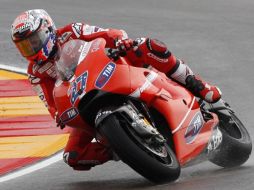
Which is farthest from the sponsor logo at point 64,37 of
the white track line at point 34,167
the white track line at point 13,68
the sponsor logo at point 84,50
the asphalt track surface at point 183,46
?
the white track line at point 13,68

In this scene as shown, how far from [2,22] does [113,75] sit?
321 inches

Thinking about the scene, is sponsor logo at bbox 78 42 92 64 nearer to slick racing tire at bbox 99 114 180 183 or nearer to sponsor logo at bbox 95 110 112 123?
sponsor logo at bbox 95 110 112 123

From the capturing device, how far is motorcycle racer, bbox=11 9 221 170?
26.3ft

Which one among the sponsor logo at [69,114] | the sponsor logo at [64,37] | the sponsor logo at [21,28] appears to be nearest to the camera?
the sponsor logo at [69,114]

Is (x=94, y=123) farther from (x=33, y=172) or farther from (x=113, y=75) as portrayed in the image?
(x=33, y=172)

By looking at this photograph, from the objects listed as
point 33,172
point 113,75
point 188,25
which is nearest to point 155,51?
point 113,75

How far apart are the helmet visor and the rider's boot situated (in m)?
1.20

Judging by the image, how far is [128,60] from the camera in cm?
825

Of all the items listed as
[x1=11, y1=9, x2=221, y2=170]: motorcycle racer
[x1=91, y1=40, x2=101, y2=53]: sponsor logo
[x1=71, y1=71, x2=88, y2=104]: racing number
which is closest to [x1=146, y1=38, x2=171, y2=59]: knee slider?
[x1=11, y1=9, x2=221, y2=170]: motorcycle racer

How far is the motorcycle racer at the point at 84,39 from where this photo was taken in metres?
8.02

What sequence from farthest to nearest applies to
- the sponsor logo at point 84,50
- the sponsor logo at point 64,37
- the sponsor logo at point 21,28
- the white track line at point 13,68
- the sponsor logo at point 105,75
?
the white track line at point 13,68 < the sponsor logo at point 64,37 < the sponsor logo at point 21,28 < the sponsor logo at point 84,50 < the sponsor logo at point 105,75

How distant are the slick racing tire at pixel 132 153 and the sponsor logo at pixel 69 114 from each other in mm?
415

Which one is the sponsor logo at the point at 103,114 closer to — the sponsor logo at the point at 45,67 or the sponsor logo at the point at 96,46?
the sponsor logo at the point at 96,46

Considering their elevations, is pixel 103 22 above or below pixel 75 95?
below
